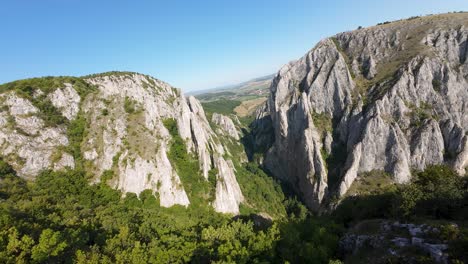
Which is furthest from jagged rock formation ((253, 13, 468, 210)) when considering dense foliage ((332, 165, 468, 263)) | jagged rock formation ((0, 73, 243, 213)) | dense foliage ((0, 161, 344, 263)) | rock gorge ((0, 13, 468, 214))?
dense foliage ((0, 161, 344, 263))

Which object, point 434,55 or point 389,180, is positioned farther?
point 434,55

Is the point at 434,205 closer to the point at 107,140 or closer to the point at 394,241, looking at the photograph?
Result: the point at 394,241

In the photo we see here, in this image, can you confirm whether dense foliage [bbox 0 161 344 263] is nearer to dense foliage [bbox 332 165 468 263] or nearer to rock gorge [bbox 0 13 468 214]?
rock gorge [bbox 0 13 468 214]

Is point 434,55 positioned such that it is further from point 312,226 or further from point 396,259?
point 396,259

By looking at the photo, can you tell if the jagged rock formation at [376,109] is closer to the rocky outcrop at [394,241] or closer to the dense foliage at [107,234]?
the rocky outcrop at [394,241]

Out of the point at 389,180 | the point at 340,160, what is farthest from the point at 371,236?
the point at 340,160

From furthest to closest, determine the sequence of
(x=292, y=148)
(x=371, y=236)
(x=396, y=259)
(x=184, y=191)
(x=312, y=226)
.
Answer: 1. (x=292, y=148)
2. (x=184, y=191)
3. (x=312, y=226)
4. (x=371, y=236)
5. (x=396, y=259)

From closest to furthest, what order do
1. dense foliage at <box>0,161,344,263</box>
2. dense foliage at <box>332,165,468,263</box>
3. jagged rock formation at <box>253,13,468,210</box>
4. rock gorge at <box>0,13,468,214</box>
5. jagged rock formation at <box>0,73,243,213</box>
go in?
dense foliage at <box>332,165,468,263</box> → dense foliage at <box>0,161,344,263</box> → jagged rock formation at <box>0,73,243,213</box> → rock gorge at <box>0,13,468,214</box> → jagged rock formation at <box>253,13,468,210</box>
